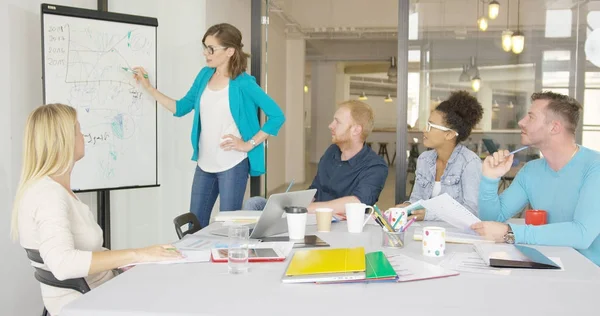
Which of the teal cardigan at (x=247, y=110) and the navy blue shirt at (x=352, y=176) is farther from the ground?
the teal cardigan at (x=247, y=110)

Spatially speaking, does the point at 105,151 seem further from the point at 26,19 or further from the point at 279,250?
the point at 279,250

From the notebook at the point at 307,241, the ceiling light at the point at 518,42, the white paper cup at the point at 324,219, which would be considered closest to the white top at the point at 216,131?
the white paper cup at the point at 324,219

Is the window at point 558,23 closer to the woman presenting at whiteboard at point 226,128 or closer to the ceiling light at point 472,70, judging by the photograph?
the ceiling light at point 472,70

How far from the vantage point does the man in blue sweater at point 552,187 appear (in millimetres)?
2355

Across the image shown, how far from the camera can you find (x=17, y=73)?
12.3 feet

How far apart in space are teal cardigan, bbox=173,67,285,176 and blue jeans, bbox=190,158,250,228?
112mm

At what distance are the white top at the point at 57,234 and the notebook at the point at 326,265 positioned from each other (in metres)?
0.73

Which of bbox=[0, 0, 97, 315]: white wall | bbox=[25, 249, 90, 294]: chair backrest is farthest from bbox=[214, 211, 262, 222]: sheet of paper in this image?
bbox=[0, 0, 97, 315]: white wall

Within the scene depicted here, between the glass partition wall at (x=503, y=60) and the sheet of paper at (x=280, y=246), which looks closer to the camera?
the sheet of paper at (x=280, y=246)

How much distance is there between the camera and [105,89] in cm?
424

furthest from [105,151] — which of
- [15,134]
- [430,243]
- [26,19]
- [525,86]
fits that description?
[525,86]

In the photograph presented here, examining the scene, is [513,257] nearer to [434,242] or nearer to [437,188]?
[434,242]

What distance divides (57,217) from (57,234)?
2.5 inches

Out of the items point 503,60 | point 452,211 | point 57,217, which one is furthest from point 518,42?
point 57,217
